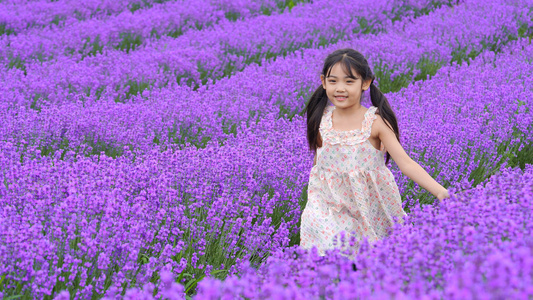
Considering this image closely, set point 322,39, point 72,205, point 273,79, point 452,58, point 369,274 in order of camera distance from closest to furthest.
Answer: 1. point 369,274
2. point 72,205
3. point 273,79
4. point 452,58
5. point 322,39

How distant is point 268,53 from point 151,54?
1.64 m

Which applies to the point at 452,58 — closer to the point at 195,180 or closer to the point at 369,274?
the point at 195,180

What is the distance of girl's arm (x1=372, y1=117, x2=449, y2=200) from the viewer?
99.4 inches

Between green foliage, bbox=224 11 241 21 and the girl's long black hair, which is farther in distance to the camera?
green foliage, bbox=224 11 241 21

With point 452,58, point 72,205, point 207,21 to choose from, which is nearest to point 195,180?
point 72,205

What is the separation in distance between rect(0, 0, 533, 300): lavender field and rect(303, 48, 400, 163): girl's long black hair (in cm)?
23

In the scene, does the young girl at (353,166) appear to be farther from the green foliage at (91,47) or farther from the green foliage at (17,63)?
the green foliage at (91,47)

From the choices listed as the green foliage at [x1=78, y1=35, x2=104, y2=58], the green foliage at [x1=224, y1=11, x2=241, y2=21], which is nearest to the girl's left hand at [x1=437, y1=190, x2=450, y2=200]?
the green foliage at [x1=78, y1=35, x2=104, y2=58]

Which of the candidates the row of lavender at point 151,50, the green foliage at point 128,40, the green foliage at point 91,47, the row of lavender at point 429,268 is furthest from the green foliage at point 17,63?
the row of lavender at point 429,268

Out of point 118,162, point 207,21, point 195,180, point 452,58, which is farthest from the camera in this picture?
point 207,21

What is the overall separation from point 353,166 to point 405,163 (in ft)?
0.94

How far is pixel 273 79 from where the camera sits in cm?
565

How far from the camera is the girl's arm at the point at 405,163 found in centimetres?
253

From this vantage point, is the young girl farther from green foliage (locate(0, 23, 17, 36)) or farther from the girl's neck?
green foliage (locate(0, 23, 17, 36))
